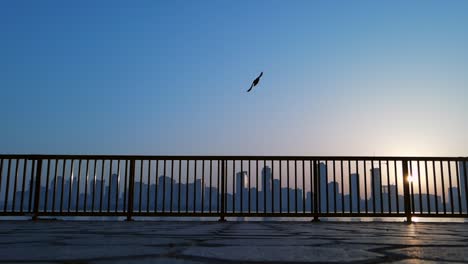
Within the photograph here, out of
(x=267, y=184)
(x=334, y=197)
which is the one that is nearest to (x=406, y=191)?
(x=334, y=197)

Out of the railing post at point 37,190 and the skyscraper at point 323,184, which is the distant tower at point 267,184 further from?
the railing post at point 37,190

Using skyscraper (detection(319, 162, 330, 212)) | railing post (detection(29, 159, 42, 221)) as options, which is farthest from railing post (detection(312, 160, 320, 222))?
railing post (detection(29, 159, 42, 221))

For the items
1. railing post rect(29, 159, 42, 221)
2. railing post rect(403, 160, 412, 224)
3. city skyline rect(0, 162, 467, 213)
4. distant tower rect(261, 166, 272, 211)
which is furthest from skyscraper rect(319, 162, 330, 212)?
railing post rect(29, 159, 42, 221)

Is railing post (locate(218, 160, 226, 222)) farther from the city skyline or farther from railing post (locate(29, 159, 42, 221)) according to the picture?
railing post (locate(29, 159, 42, 221))

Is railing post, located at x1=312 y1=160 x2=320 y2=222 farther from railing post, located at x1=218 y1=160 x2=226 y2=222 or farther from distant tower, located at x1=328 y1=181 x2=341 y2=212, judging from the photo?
railing post, located at x1=218 y1=160 x2=226 y2=222

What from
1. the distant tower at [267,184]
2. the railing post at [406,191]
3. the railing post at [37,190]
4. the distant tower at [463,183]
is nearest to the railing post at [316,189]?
the distant tower at [267,184]

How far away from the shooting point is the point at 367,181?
6.25 m

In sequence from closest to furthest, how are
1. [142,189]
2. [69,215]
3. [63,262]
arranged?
[63,262], [69,215], [142,189]

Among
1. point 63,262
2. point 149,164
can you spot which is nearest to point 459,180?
point 149,164

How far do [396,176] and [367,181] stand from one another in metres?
0.46

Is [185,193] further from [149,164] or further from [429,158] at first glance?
[429,158]

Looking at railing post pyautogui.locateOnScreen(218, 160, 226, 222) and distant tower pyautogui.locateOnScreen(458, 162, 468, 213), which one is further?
distant tower pyautogui.locateOnScreen(458, 162, 468, 213)

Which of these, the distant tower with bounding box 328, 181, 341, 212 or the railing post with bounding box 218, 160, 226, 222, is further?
the distant tower with bounding box 328, 181, 341, 212

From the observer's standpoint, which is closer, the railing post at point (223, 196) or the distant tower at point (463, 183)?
the railing post at point (223, 196)
